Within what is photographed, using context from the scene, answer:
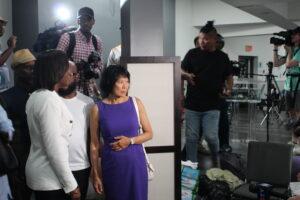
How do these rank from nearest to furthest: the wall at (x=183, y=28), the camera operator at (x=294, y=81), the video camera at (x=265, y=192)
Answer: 1. the video camera at (x=265, y=192)
2. the camera operator at (x=294, y=81)
3. the wall at (x=183, y=28)

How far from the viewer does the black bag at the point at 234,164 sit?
13.3 ft

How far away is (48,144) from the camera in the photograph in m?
1.74

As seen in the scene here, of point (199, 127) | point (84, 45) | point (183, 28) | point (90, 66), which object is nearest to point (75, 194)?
point (90, 66)

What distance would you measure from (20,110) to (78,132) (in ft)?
1.24

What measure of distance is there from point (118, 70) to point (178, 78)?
65 centimetres

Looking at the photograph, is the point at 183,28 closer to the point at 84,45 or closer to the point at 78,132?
the point at 84,45

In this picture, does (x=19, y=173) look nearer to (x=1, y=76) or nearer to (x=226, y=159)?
(x=1, y=76)

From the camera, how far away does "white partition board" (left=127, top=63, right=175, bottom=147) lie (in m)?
2.78

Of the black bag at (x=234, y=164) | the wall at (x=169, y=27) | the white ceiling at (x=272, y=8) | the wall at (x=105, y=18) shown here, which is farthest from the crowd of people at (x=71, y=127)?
the wall at (x=169, y=27)

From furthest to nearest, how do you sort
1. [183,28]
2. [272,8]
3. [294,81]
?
[183,28]
[272,8]
[294,81]

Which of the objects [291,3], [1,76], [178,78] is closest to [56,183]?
[178,78]

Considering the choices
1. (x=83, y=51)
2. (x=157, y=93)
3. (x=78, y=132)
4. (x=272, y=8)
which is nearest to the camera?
(x=78, y=132)

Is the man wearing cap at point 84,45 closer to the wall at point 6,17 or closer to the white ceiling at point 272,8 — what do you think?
the wall at point 6,17

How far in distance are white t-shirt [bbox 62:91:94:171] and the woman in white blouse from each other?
30 centimetres
